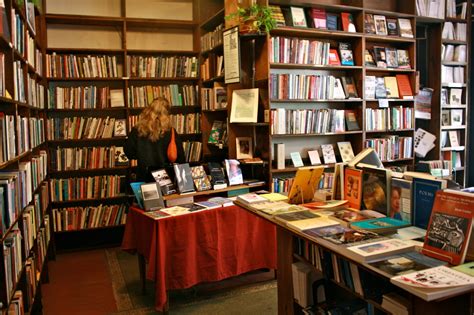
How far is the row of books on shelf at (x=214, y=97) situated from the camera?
15.6 feet

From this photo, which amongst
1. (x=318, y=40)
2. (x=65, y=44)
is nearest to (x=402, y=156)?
(x=318, y=40)

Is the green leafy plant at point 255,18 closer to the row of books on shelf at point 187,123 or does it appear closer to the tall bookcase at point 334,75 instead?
the tall bookcase at point 334,75

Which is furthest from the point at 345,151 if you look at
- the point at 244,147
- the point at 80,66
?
the point at 80,66

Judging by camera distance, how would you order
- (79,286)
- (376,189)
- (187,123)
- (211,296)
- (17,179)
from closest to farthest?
(376,189)
(17,179)
(211,296)
(79,286)
(187,123)

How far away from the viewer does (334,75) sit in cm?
488

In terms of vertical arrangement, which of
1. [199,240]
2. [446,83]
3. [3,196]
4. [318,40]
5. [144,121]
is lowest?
[199,240]

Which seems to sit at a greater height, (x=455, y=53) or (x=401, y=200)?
(x=455, y=53)

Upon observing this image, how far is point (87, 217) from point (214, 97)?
2.02m

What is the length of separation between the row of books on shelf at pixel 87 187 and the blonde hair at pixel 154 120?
1.20m

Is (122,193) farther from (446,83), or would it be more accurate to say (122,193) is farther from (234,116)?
(446,83)

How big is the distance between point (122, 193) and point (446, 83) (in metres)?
4.33

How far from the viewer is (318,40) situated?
4730 millimetres

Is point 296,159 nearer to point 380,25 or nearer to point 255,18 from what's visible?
point 255,18

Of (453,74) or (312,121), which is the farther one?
(453,74)
